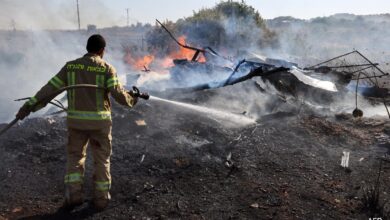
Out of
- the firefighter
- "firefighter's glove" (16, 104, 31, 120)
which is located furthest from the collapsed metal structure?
"firefighter's glove" (16, 104, 31, 120)

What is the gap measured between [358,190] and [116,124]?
3878 mm

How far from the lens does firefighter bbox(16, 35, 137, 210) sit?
3781mm

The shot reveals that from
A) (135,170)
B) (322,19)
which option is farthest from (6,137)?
(322,19)

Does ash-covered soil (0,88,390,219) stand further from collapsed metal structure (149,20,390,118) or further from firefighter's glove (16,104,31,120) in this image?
collapsed metal structure (149,20,390,118)

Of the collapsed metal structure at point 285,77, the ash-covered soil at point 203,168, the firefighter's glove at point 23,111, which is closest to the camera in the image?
the firefighter's glove at point 23,111

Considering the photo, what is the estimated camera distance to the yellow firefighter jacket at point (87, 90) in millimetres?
3777

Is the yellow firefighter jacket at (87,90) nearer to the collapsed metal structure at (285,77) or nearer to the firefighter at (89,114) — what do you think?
the firefighter at (89,114)

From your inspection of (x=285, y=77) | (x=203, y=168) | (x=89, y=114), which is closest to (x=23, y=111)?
(x=89, y=114)

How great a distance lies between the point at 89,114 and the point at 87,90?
25cm

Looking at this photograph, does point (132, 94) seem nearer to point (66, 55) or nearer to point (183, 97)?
A: point (183, 97)

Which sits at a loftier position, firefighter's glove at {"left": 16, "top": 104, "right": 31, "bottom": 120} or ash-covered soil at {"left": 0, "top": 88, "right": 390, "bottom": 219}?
firefighter's glove at {"left": 16, "top": 104, "right": 31, "bottom": 120}

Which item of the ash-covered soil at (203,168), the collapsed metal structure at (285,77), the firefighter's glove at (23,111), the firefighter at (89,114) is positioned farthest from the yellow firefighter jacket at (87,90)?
the collapsed metal structure at (285,77)

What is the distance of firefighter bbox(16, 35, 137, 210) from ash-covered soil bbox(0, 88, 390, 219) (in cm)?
29

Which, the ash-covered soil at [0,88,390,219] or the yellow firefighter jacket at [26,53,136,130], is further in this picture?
the ash-covered soil at [0,88,390,219]
